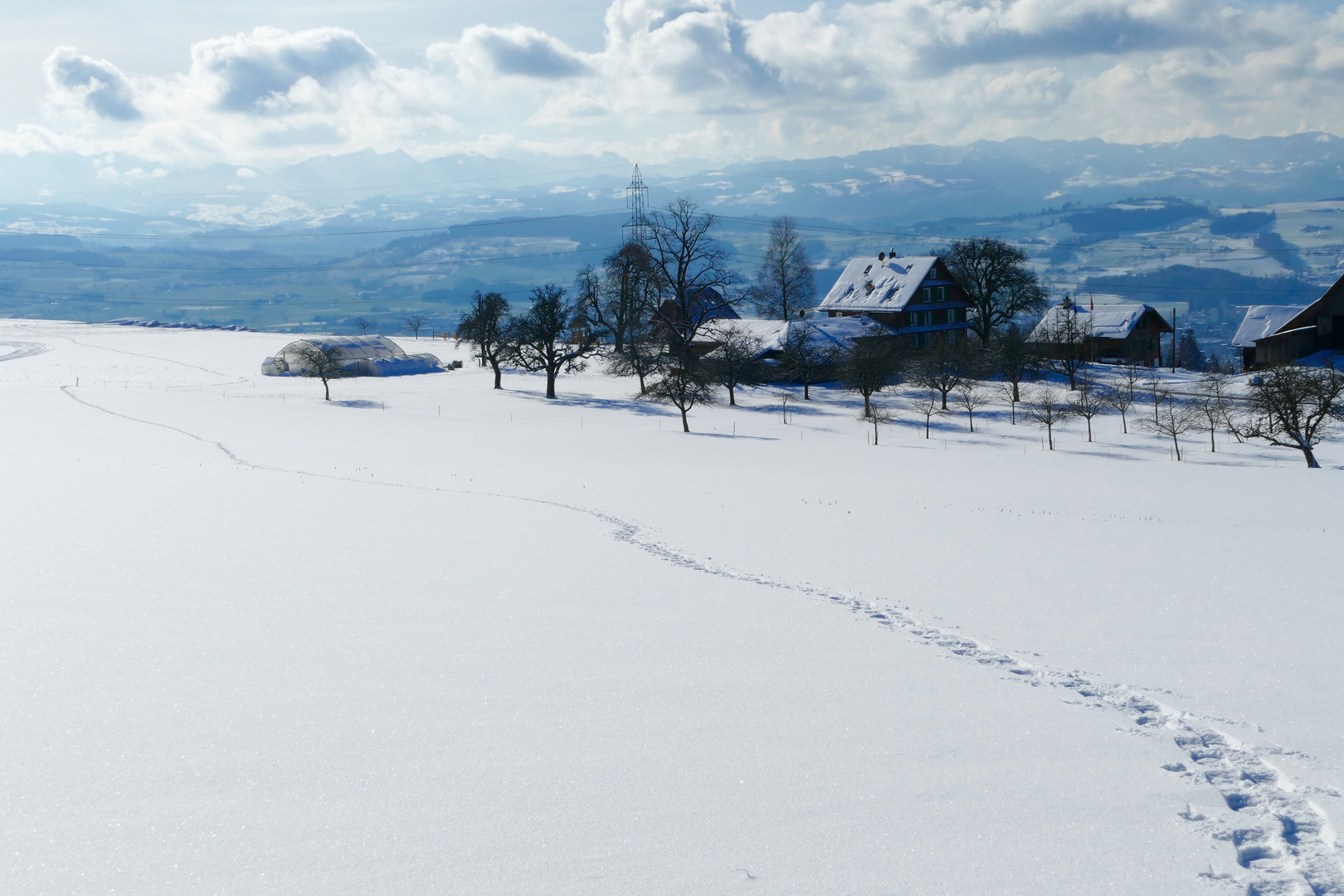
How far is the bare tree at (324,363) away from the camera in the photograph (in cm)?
6272

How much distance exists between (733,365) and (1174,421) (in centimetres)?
2799

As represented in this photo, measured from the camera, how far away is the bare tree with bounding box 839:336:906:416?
57531 mm

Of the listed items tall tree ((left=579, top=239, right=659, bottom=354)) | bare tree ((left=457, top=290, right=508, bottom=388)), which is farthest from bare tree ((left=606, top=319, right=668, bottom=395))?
bare tree ((left=457, top=290, right=508, bottom=388))

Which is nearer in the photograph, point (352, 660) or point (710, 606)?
point (352, 660)

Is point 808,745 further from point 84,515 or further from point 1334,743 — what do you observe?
point 84,515

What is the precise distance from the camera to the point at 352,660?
9.89 metres

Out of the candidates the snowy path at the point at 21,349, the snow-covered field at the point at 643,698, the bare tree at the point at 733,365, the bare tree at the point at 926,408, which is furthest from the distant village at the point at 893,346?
the snowy path at the point at 21,349

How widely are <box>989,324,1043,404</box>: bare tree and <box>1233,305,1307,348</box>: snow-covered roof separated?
71.3 feet

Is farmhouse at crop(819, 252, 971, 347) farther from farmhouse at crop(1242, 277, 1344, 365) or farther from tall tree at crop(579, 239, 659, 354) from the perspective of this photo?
farmhouse at crop(1242, 277, 1344, 365)

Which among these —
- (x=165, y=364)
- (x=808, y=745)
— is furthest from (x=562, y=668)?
(x=165, y=364)

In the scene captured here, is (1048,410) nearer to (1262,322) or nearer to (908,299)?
(908,299)

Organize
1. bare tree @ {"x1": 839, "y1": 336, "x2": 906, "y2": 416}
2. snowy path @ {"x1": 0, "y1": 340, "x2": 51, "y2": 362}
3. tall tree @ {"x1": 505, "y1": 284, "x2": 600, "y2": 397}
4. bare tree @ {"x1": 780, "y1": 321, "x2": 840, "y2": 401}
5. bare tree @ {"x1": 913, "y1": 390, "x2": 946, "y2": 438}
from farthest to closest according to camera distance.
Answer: snowy path @ {"x1": 0, "y1": 340, "x2": 51, "y2": 362} → bare tree @ {"x1": 780, "y1": 321, "x2": 840, "y2": 401} → tall tree @ {"x1": 505, "y1": 284, "x2": 600, "y2": 397} → bare tree @ {"x1": 839, "y1": 336, "x2": 906, "y2": 416} → bare tree @ {"x1": 913, "y1": 390, "x2": 946, "y2": 438}

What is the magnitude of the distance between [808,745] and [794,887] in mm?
2202

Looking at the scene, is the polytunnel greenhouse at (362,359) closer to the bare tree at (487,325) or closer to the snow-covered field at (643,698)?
the bare tree at (487,325)
